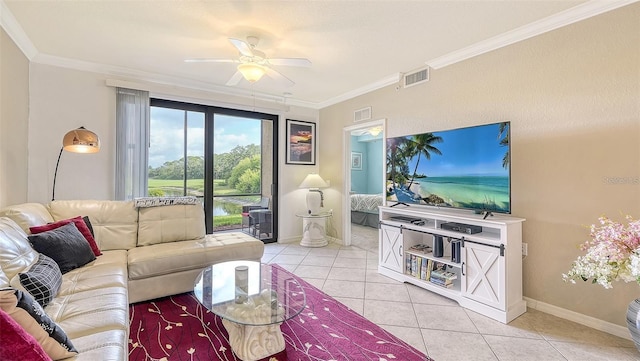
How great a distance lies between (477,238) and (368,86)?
2647 mm

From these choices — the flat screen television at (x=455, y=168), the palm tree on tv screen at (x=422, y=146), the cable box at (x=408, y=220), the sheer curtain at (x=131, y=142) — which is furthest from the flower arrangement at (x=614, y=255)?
the sheer curtain at (x=131, y=142)

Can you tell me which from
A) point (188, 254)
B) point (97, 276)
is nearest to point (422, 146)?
point (188, 254)

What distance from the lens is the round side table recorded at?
15.8 ft

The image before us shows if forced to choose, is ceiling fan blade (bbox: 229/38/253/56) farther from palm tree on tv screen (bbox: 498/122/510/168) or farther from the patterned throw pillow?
palm tree on tv screen (bbox: 498/122/510/168)

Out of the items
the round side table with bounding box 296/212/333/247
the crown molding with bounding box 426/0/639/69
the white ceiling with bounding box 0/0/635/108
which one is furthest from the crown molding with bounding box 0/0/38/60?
the crown molding with bounding box 426/0/639/69

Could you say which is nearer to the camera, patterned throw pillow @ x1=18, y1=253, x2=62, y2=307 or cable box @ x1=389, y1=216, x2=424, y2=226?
patterned throw pillow @ x1=18, y1=253, x2=62, y2=307

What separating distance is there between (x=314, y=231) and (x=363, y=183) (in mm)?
4114

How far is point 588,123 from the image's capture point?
229 cm

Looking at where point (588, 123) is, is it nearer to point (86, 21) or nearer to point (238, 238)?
point (238, 238)

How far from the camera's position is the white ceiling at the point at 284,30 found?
2.28 m

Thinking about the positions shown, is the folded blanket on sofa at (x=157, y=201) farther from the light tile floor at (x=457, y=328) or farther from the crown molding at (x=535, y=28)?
the crown molding at (x=535, y=28)

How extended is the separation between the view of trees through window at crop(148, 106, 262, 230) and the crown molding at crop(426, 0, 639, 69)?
309 centimetres

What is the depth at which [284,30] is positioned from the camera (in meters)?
2.63

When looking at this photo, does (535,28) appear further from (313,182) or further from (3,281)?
(3,281)
